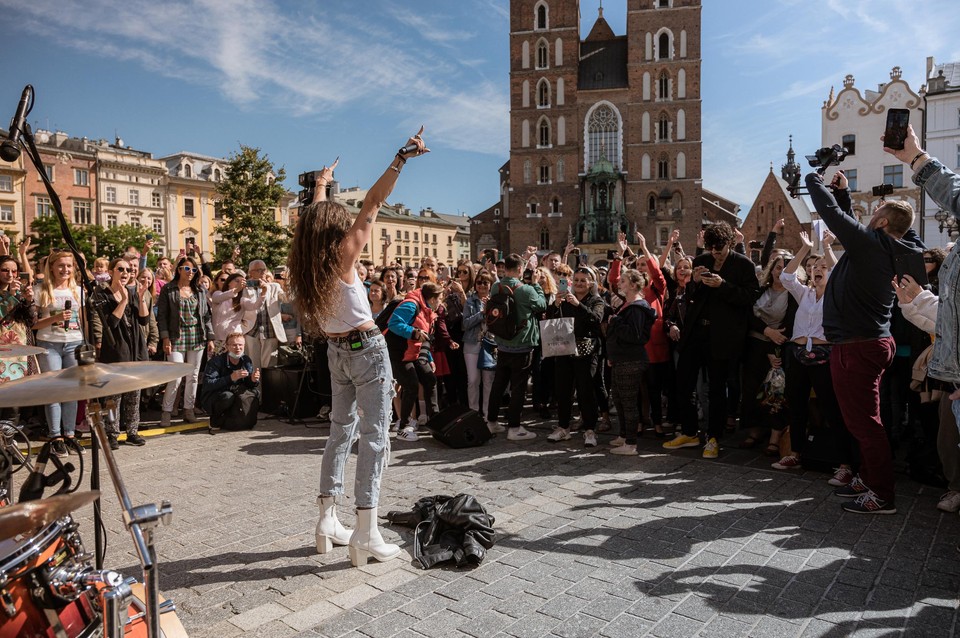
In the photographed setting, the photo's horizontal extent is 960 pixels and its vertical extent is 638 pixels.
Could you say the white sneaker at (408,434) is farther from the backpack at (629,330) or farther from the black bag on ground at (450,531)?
the black bag on ground at (450,531)

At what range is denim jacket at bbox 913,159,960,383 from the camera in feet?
12.2

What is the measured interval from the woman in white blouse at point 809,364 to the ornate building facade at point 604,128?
52.6 m

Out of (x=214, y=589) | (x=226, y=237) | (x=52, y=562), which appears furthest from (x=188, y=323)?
(x=226, y=237)

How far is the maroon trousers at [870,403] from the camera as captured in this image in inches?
196

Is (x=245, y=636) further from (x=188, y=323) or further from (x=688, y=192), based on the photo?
(x=688, y=192)

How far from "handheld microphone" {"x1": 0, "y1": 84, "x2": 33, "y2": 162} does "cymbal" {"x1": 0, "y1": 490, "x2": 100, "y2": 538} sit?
1.84 meters

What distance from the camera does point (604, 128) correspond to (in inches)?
2389

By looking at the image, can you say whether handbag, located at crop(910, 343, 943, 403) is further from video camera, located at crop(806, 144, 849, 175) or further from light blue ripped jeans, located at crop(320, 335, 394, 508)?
light blue ripped jeans, located at crop(320, 335, 394, 508)

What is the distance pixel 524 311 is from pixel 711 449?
2.64 m

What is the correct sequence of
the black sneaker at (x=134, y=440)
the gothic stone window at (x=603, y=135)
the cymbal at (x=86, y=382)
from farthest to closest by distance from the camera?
the gothic stone window at (x=603, y=135) → the black sneaker at (x=134, y=440) → the cymbal at (x=86, y=382)

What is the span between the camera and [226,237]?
37750 mm

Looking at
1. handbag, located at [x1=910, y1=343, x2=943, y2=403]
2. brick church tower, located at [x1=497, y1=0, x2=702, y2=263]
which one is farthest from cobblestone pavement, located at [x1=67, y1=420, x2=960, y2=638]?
brick church tower, located at [x1=497, y1=0, x2=702, y2=263]

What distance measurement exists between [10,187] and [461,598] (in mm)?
68818

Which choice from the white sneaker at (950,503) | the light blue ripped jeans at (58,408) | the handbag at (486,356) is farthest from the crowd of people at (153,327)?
the white sneaker at (950,503)
